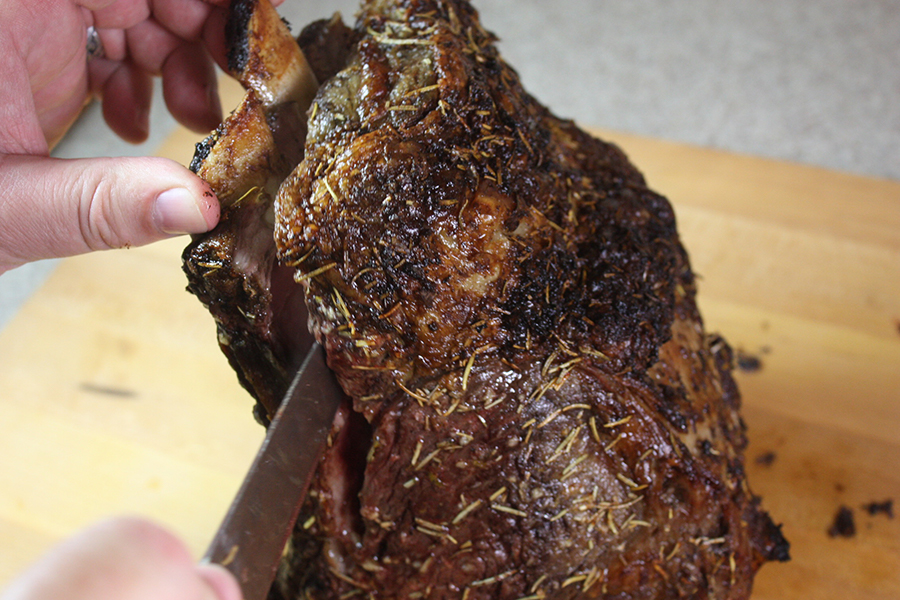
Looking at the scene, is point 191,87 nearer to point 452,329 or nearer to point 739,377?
point 452,329

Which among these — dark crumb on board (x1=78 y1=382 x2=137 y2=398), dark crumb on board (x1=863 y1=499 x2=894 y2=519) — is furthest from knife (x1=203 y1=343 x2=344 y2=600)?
dark crumb on board (x1=863 y1=499 x2=894 y2=519)

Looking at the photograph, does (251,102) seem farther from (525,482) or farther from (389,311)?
(525,482)

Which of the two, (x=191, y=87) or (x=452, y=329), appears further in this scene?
(x=191, y=87)

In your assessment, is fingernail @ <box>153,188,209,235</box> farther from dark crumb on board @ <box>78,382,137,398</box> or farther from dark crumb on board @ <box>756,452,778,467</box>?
dark crumb on board @ <box>756,452,778,467</box>

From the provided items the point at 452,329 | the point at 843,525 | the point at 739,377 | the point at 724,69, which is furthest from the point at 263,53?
the point at 724,69

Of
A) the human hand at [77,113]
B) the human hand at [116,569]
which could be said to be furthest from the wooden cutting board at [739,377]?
the human hand at [116,569]

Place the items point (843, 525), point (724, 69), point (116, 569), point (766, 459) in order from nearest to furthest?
point (116, 569), point (843, 525), point (766, 459), point (724, 69)

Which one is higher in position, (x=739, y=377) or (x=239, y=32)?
(x=239, y=32)
